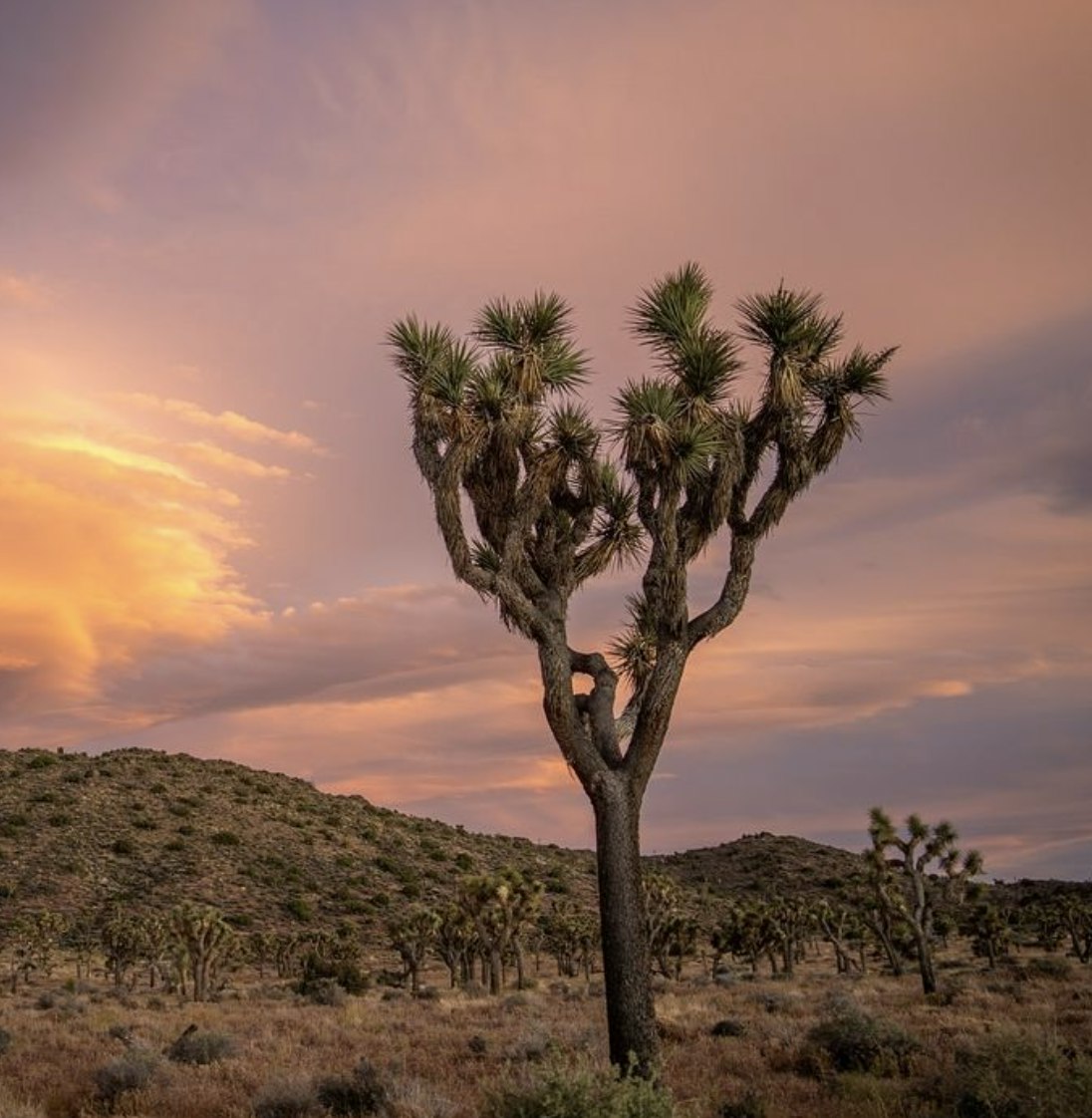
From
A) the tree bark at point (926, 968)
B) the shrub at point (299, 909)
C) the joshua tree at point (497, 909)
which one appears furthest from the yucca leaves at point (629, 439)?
the shrub at point (299, 909)

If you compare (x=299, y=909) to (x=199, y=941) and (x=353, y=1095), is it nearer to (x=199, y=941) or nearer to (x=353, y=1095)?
(x=199, y=941)

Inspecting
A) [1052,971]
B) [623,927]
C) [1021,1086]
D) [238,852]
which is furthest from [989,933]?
[238,852]

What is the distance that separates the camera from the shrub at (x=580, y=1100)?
8.40 meters

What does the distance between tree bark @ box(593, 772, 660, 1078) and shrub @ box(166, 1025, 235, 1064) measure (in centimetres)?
814

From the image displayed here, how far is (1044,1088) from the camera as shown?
32.6 ft

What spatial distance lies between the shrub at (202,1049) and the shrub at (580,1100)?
10.2 m

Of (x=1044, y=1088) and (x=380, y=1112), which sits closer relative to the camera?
(x=1044, y=1088)

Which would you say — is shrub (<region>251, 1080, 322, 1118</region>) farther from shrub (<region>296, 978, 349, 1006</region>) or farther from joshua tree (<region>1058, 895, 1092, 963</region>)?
joshua tree (<region>1058, 895, 1092, 963</region>)

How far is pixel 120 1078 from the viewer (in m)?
14.4

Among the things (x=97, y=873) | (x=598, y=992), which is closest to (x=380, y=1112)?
(x=598, y=992)

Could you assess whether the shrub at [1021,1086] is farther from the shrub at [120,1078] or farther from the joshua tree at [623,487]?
the shrub at [120,1078]

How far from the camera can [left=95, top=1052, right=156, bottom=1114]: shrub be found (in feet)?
46.8

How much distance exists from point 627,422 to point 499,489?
198 cm

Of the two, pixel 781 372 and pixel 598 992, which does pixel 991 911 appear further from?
pixel 781 372
